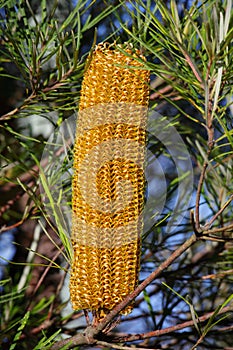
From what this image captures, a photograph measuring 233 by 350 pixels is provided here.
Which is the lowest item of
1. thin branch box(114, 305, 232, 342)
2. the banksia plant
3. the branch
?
thin branch box(114, 305, 232, 342)

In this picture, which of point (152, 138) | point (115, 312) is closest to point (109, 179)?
point (115, 312)

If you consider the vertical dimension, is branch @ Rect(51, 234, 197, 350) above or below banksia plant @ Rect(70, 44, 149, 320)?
below

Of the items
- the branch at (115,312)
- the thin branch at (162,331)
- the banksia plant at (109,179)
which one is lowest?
the thin branch at (162,331)

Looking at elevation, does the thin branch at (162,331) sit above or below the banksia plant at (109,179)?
below

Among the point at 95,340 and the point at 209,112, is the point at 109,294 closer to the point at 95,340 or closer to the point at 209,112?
the point at 95,340

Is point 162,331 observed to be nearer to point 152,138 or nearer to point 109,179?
point 109,179

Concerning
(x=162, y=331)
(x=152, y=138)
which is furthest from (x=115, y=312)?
(x=152, y=138)

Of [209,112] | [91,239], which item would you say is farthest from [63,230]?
[209,112]

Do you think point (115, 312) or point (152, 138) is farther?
point (152, 138)

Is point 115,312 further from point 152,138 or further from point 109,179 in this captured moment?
point 152,138

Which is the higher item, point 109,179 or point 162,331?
→ point 109,179
